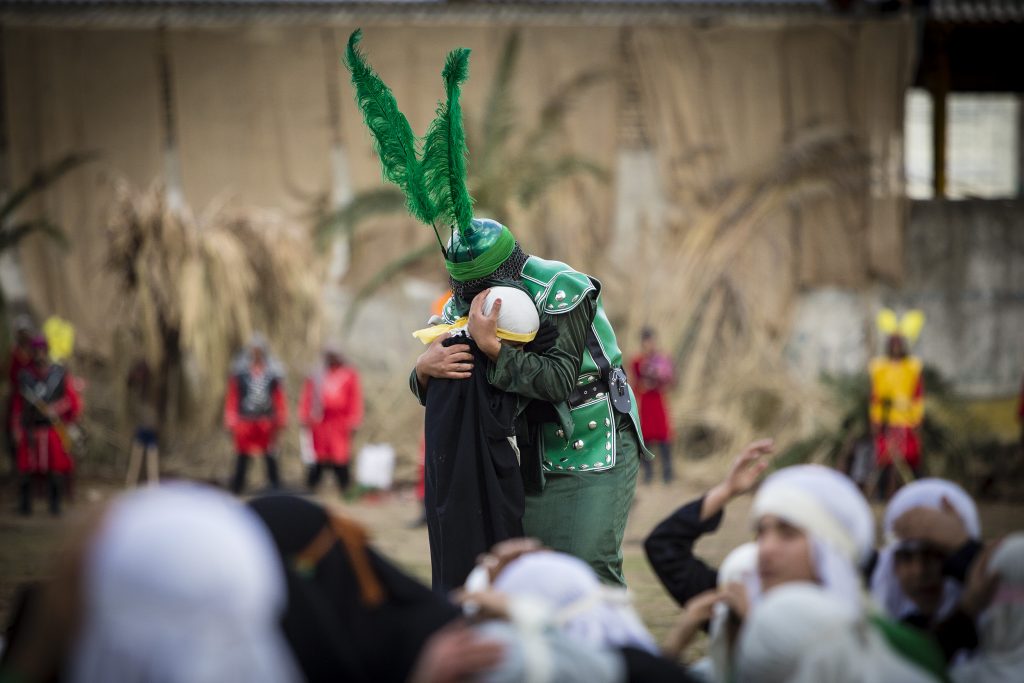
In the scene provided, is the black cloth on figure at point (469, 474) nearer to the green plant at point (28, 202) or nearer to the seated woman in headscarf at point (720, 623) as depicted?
the seated woman in headscarf at point (720, 623)

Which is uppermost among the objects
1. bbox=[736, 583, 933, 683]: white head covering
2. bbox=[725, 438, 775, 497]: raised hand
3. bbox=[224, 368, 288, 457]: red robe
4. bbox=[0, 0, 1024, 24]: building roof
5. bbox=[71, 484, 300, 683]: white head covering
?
bbox=[0, 0, 1024, 24]: building roof

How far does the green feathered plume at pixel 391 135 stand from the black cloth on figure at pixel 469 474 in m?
0.53

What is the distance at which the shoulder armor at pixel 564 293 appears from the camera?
400 cm

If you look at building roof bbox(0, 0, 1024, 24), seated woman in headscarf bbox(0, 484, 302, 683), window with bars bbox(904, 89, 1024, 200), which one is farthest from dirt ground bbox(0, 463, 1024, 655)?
window with bars bbox(904, 89, 1024, 200)

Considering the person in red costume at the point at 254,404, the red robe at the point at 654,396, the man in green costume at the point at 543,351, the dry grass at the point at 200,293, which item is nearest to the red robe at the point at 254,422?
the person in red costume at the point at 254,404

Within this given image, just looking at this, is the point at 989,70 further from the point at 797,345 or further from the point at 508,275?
the point at 508,275

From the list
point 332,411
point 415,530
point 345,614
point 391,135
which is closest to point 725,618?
point 345,614

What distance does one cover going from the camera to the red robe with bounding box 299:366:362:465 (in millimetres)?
11773

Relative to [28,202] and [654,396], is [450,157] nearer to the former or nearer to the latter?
[654,396]

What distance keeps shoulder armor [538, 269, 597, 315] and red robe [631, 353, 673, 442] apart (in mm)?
8053

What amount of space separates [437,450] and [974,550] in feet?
5.51

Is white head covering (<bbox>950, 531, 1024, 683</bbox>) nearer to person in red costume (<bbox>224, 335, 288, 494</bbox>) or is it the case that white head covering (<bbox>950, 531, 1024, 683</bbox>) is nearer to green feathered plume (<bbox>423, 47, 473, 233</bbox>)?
green feathered plume (<bbox>423, 47, 473, 233</bbox>)

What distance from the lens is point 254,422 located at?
A: 11750 mm

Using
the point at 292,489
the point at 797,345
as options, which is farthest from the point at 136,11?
the point at 797,345
